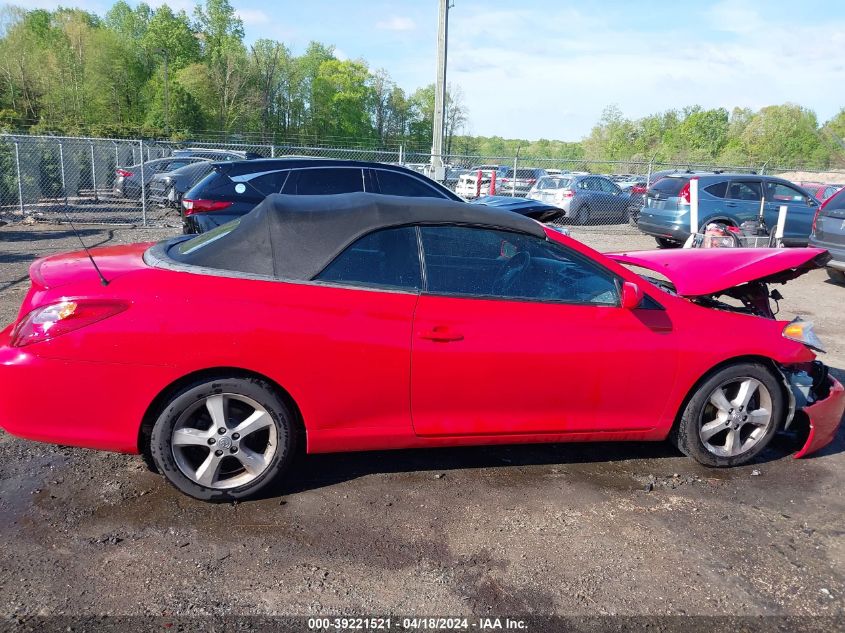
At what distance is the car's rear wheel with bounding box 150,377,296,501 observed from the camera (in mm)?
3250

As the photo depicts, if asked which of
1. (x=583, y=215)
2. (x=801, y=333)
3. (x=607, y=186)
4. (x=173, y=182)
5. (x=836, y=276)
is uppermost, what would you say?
(x=607, y=186)

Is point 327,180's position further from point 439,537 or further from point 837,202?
point 837,202

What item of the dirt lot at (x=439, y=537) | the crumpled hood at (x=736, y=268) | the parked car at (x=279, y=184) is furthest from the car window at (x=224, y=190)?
the crumpled hood at (x=736, y=268)

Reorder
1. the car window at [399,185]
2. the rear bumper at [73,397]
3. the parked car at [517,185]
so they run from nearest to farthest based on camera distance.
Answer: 1. the rear bumper at [73,397]
2. the car window at [399,185]
3. the parked car at [517,185]

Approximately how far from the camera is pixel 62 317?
3143mm

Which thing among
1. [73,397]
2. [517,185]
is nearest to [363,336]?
[73,397]

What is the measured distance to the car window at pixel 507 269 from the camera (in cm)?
357

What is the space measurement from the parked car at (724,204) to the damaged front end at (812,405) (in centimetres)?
993

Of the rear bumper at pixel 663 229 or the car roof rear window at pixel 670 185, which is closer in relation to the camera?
the rear bumper at pixel 663 229

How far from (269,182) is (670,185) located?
9136mm

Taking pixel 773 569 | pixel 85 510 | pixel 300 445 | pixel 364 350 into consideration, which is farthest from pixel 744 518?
pixel 85 510

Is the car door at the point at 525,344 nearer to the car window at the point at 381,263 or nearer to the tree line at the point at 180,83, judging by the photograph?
the car window at the point at 381,263

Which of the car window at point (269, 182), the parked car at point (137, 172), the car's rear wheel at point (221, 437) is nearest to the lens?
the car's rear wheel at point (221, 437)

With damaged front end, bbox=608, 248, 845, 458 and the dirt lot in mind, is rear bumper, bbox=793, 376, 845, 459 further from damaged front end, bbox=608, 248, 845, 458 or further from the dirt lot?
the dirt lot
